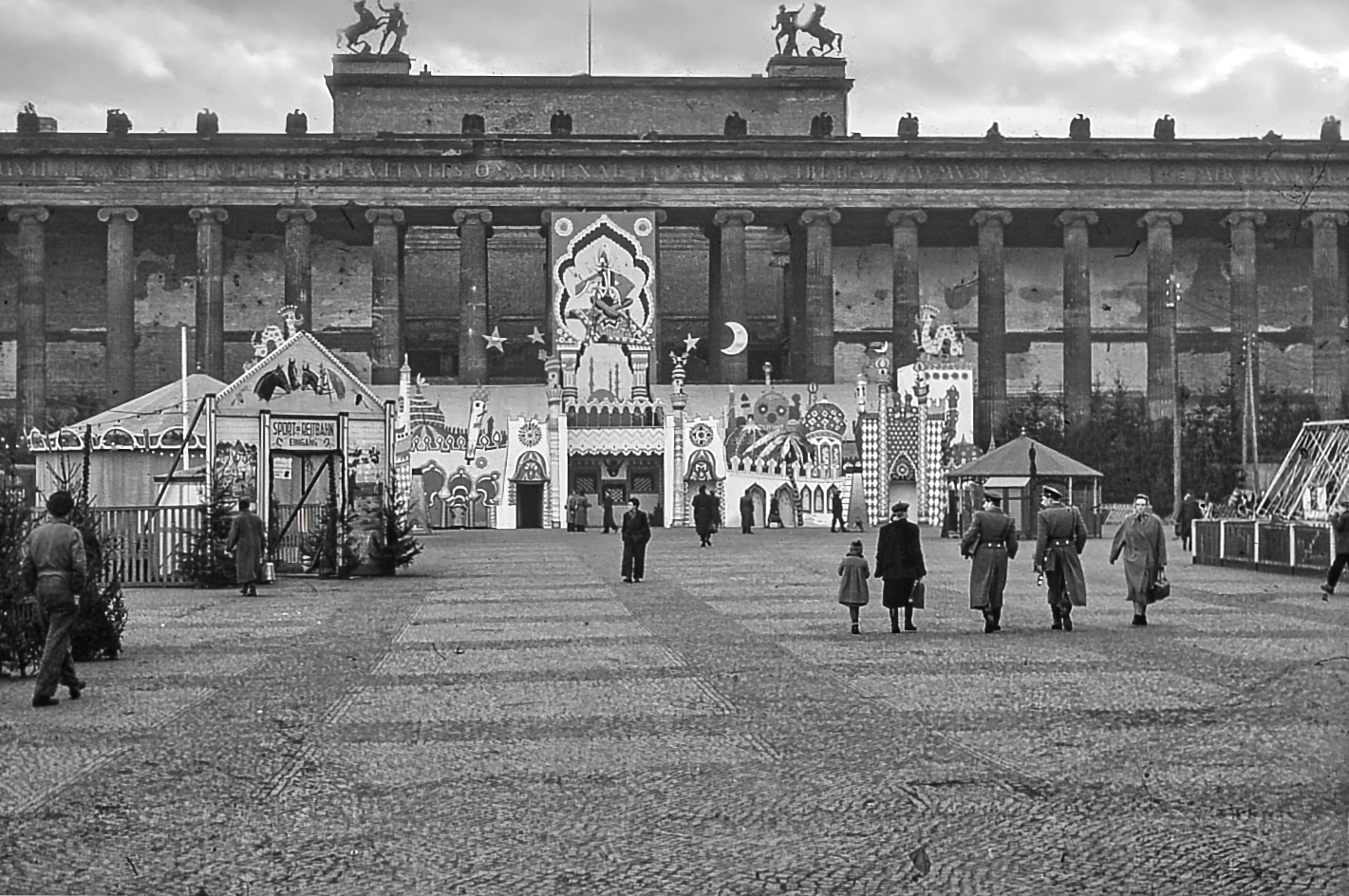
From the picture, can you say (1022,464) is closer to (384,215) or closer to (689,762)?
(689,762)

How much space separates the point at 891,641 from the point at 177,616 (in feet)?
30.1

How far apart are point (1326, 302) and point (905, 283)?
19124mm

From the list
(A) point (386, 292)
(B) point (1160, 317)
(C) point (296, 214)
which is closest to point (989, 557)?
(A) point (386, 292)

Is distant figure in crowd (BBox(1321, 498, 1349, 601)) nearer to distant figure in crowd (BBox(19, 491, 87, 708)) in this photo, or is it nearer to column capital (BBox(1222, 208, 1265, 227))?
distant figure in crowd (BBox(19, 491, 87, 708))

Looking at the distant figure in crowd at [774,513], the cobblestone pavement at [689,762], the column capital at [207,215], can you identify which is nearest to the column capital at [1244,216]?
the distant figure in crowd at [774,513]

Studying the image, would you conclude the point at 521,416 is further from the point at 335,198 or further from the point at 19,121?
the point at 19,121

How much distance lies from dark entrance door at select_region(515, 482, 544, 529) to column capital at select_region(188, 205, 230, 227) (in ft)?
82.7

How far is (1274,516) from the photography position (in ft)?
112

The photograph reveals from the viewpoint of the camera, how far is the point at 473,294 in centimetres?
8056

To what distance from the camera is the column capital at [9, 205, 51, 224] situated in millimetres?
78562

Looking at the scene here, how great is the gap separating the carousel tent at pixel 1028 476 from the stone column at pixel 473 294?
111 ft

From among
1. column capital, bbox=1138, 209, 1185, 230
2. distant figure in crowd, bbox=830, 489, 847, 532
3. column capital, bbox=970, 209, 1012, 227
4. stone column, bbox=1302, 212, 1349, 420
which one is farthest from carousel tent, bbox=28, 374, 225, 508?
stone column, bbox=1302, 212, 1349, 420

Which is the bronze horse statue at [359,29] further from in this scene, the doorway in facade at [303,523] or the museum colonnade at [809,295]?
Result: the doorway in facade at [303,523]

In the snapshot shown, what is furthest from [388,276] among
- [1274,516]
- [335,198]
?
[1274,516]
